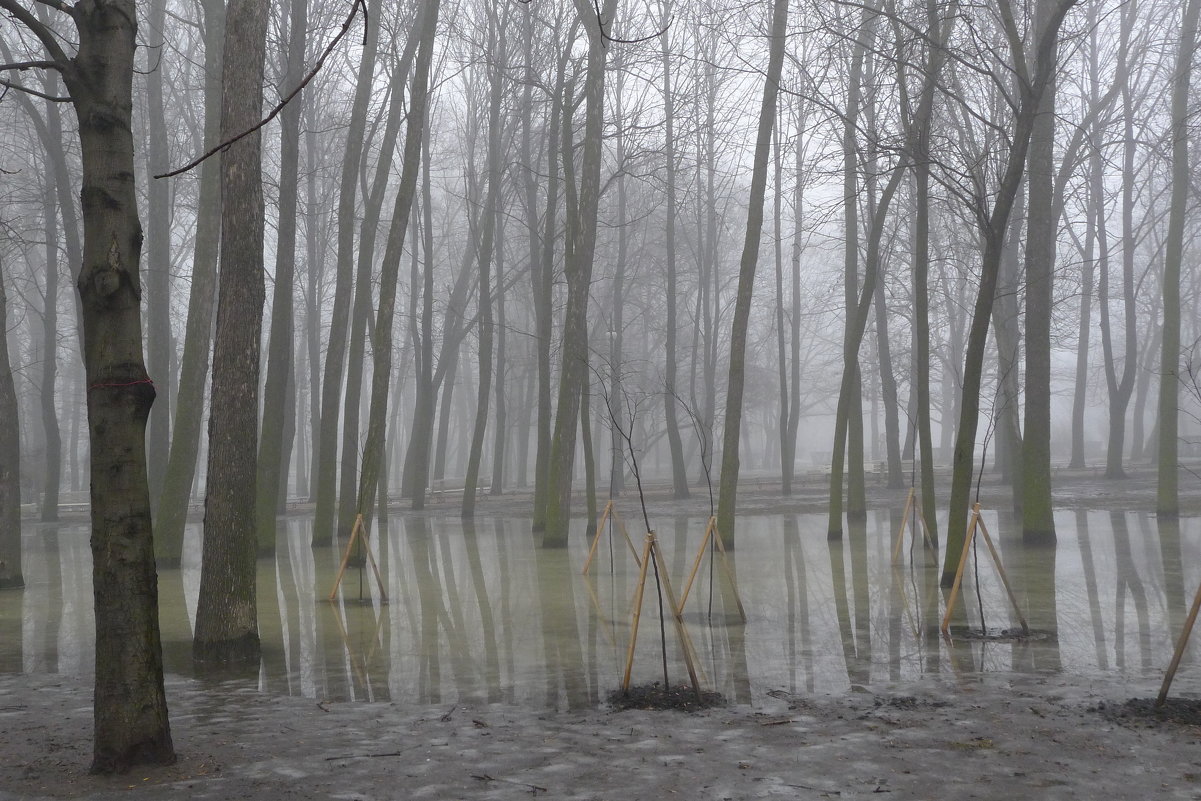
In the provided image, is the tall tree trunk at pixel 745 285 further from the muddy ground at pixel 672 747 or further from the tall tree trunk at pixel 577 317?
the muddy ground at pixel 672 747

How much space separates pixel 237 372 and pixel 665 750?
5.15m

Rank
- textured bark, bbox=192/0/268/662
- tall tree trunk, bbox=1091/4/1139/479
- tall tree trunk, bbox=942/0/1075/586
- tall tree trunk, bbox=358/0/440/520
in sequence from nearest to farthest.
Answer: textured bark, bbox=192/0/268/662, tall tree trunk, bbox=942/0/1075/586, tall tree trunk, bbox=358/0/440/520, tall tree trunk, bbox=1091/4/1139/479

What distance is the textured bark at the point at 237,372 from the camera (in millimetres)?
8102

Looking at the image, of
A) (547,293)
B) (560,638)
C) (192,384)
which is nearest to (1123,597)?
(560,638)

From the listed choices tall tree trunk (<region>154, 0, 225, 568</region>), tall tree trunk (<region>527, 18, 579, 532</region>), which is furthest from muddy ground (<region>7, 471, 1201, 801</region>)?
tall tree trunk (<region>527, 18, 579, 532</region>)

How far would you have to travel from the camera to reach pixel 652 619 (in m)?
9.67

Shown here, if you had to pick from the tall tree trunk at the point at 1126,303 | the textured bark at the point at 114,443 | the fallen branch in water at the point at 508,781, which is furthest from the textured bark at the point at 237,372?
the tall tree trunk at the point at 1126,303

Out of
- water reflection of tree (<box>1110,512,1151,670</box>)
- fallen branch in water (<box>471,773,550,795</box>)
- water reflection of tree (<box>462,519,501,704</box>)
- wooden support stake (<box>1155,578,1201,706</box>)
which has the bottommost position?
water reflection of tree (<box>462,519,501,704</box>)

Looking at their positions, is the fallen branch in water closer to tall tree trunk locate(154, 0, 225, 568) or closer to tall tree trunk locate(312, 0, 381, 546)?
tall tree trunk locate(154, 0, 225, 568)

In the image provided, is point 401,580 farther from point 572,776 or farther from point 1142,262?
point 1142,262

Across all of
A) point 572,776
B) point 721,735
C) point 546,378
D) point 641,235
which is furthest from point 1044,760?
point 641,235

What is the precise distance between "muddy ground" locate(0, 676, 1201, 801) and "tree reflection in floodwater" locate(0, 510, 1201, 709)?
586 millimetres

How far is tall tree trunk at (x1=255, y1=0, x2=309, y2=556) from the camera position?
51.1 ft

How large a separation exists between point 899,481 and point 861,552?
1399cm
